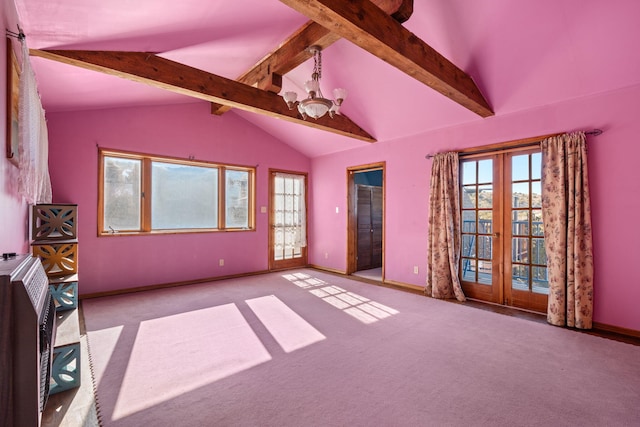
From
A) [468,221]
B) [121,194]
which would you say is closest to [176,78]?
[121,194]

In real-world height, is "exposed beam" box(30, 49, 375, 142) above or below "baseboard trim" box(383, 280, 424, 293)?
above

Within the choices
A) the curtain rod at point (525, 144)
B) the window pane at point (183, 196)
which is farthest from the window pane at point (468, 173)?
the window pane at point (183, 196)

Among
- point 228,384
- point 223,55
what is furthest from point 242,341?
point 223,55

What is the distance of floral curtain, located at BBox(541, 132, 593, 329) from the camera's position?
3.14 metres

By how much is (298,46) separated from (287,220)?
3.71 meters

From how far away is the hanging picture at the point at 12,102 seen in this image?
1.80 meters

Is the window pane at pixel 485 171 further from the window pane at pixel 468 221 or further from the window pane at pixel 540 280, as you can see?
the window pane at pixel 540 280

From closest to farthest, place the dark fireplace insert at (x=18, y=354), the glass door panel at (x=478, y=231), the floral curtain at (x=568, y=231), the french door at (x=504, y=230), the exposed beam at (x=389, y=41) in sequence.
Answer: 1. the dark fireplace insert at (x=18, y=354)
2. the exposed beam at (x=389, y=41)
3. the floral curtain at (x=568, y=231)
4. the french door at (x=504, y=230)
5. the glass door panel at (x=478, y=231)

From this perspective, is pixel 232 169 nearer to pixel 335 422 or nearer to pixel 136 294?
pixel 136 294

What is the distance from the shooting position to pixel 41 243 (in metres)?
2.59

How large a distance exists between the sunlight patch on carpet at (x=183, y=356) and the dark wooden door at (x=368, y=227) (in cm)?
333

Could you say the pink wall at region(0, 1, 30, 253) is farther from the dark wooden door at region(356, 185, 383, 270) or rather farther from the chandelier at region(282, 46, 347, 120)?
the dark wooden door at region(356, 185, 383, 270)

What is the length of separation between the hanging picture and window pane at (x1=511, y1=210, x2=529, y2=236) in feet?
15.5

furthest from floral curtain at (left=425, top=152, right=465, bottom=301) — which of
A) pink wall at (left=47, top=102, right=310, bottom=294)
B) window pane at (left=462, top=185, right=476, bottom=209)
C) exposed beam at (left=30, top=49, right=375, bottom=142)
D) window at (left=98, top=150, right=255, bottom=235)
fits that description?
window at (left=98, top=150, right=255, bottom=235)
